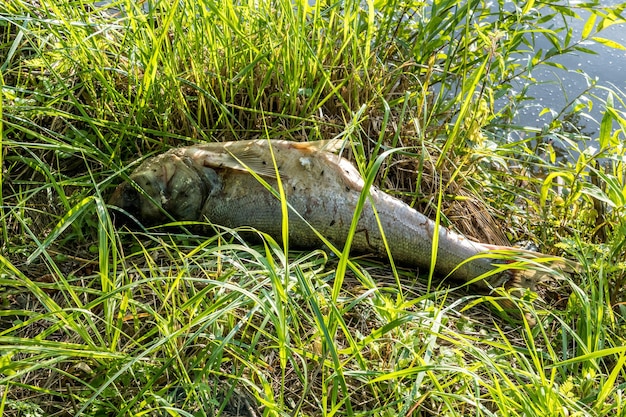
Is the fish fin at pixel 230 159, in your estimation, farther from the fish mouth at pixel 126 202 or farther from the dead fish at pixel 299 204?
the fish mouth at pixel 126 202

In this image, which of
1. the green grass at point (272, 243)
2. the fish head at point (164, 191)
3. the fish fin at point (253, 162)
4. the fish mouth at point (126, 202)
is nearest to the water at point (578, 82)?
the green grass at point (272, 243)

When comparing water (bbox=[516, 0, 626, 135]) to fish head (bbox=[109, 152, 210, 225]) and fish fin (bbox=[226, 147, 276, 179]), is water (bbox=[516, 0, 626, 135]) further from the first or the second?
fish head (bbox=[109, 152, 210, 225])

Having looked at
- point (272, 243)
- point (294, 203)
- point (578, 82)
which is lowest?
point (578, 82)

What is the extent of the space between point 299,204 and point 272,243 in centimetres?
79

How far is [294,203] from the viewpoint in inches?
118

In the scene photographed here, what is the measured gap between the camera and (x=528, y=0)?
3.42 meters

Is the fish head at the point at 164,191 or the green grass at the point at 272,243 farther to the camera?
the fish head at the point at 164,191

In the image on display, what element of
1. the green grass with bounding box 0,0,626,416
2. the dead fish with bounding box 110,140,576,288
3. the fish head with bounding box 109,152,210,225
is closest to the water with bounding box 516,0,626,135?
the green grass with bounding box 0,0,626,416

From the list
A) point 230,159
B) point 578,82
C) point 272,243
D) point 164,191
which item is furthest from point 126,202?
point 578,82

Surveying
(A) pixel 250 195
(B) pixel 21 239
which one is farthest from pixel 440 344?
(B) pixel 21 239

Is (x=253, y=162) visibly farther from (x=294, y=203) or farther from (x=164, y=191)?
(x=164, y=191)

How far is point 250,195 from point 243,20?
99 cm

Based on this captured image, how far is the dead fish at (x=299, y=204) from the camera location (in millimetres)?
2979

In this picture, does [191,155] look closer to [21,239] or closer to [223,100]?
[223,100]
